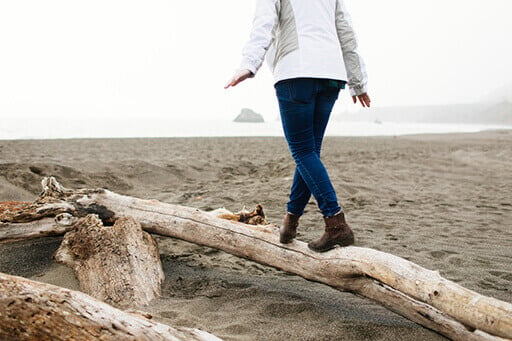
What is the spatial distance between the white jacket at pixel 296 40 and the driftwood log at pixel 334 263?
3.91ft

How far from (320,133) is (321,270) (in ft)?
3.06

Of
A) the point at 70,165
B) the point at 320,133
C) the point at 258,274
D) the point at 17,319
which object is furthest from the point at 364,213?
the point at 70,165

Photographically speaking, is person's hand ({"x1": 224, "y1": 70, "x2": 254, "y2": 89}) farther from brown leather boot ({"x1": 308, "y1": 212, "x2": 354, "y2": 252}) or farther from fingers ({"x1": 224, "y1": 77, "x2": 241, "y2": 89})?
brown leather boot ({"x1": 308, "y1": 212, "x2": 354, "y2": 252})

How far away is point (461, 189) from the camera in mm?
7445

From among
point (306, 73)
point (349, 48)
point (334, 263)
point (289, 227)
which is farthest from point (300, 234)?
point (306, 73)

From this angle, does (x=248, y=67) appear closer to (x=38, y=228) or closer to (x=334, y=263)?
(x=334, y=263)

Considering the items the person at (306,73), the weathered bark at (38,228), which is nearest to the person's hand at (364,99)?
the person at (306,73)

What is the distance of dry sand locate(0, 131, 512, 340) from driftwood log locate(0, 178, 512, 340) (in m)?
0.20

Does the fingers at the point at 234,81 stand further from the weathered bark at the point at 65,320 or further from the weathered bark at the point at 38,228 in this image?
the weathered bark at the point at 38,228

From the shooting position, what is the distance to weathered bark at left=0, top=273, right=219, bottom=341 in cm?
174

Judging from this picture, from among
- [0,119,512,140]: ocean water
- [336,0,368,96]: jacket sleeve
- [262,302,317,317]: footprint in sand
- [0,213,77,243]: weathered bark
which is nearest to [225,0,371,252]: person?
[336,0,368,96]: jacket sleeve

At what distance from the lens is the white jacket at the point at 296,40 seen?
245 centimetres

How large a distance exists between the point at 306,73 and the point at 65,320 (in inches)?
72.0

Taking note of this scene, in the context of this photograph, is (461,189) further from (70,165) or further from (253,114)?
(253,114)
